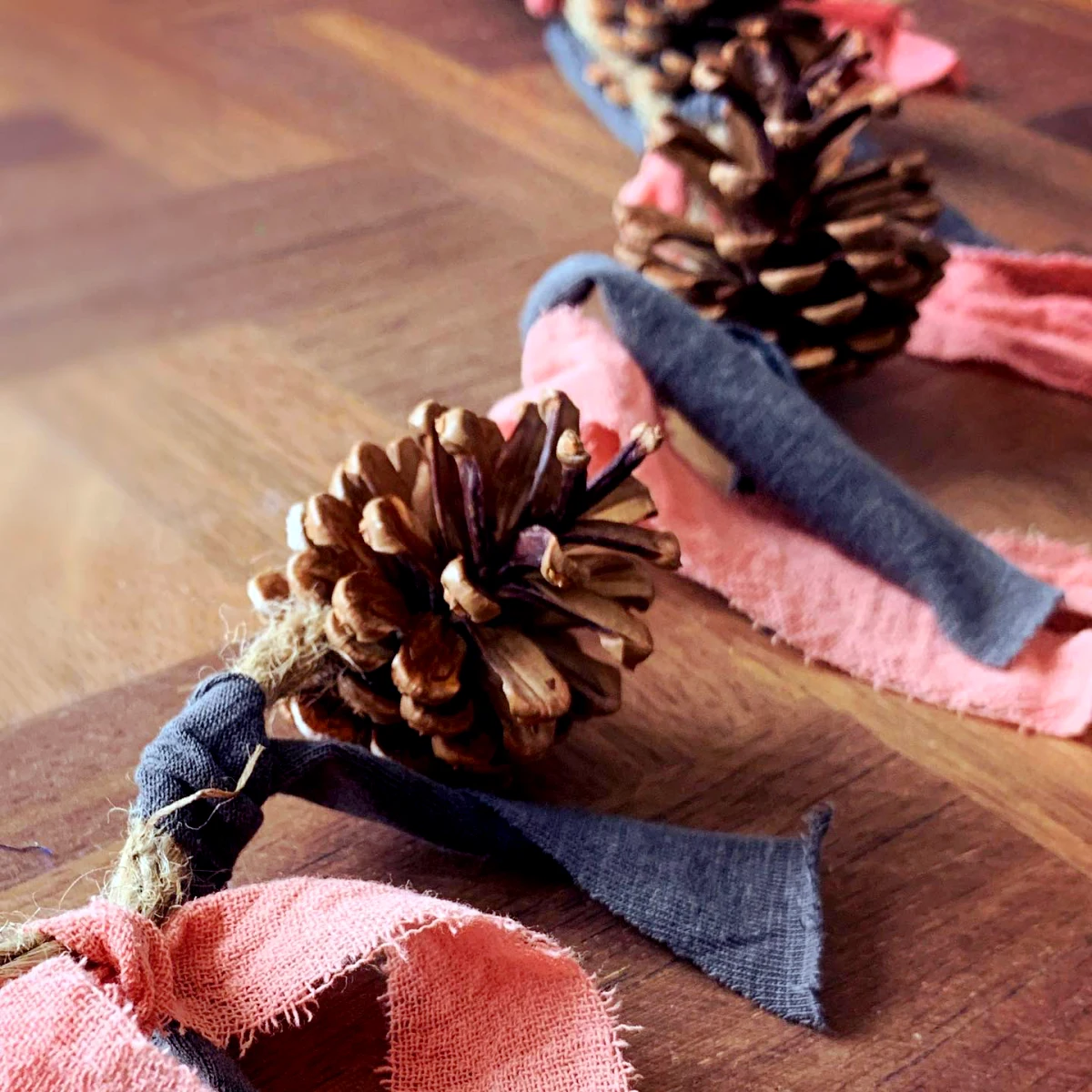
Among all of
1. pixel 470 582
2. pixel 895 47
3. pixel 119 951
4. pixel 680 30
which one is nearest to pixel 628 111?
pixel 680 30

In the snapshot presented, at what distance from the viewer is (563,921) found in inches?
13.3

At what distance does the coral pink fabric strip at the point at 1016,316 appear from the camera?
1.86ft

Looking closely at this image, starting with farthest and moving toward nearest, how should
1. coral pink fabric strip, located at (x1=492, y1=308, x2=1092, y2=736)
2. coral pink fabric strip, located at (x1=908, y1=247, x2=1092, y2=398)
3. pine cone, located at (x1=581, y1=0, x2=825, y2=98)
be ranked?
pine cone, located at (x1=581, y1=0, x2=825, y2=98), coral pink fabric strip, located at (x1=908, y1=247, x2=1092, y2=398), coral pink fabric strip, located at (x1=492, y1=308, x2=1092, y2=736)

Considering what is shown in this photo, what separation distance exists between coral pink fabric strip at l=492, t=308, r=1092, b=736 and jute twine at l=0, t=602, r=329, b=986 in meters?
0.14

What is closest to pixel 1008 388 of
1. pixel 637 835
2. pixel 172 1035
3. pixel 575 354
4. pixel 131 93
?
pixel 575 354

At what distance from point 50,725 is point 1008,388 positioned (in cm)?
41

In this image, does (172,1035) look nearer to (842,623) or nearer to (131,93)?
(842,623)

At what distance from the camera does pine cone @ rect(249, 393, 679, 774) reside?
34 cm

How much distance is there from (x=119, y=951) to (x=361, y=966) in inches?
2.7

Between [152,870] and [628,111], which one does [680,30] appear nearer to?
[628,111]

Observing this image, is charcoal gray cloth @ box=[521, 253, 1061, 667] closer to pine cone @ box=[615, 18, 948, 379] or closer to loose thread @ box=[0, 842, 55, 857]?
pine cone @ box=[615, 18, 948, 379]

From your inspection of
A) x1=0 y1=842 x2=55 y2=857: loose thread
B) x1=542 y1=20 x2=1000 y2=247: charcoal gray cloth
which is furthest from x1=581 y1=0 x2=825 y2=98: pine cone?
x1=0 y1=842 x2=55 y2=857: loose thread

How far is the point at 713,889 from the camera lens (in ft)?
1.11

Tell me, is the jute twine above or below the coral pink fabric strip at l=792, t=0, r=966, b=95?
below
